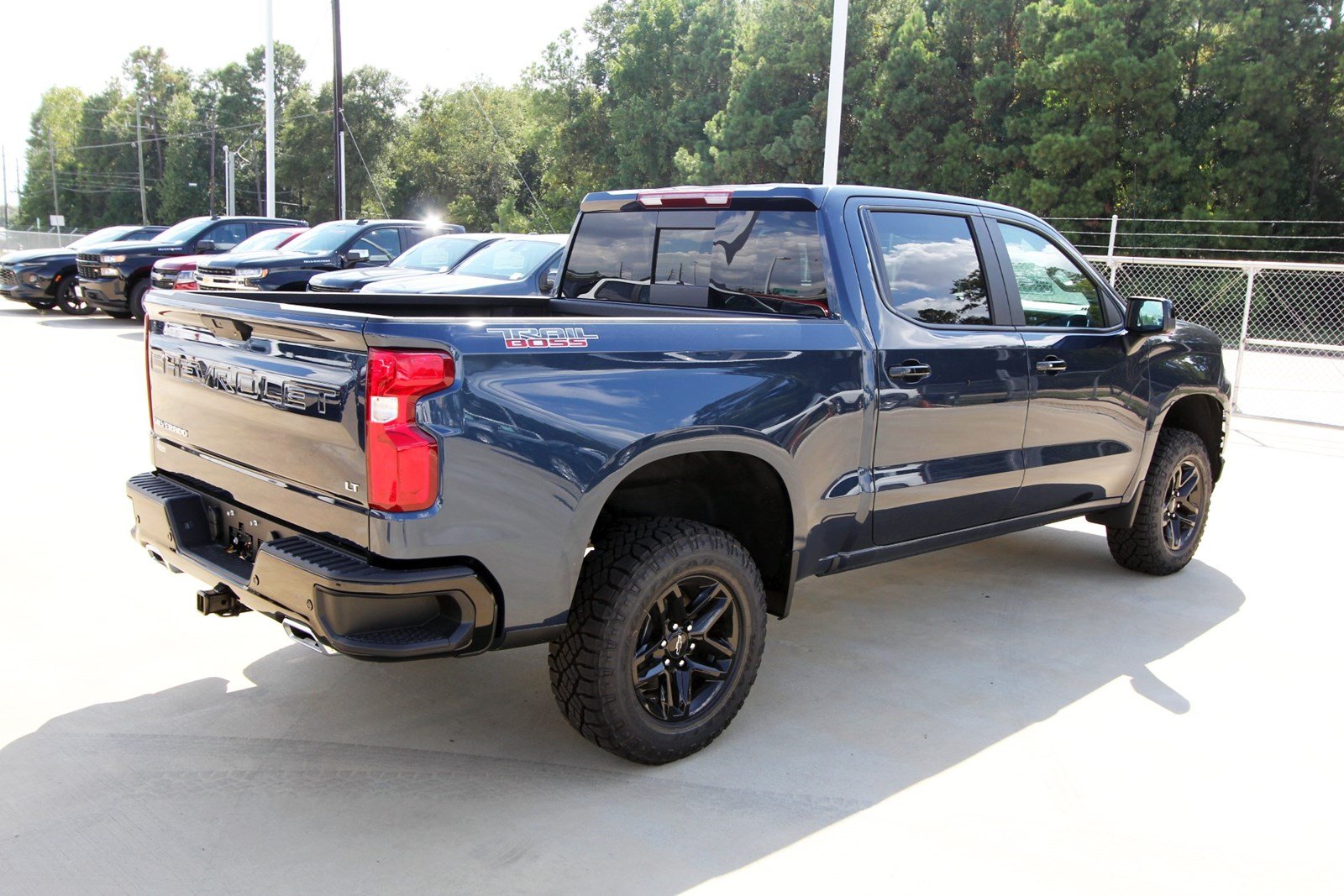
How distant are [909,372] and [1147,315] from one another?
172 cm

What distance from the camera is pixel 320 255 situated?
14.8 metres

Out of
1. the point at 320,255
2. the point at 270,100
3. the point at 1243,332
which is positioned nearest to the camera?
the point at 1243,332

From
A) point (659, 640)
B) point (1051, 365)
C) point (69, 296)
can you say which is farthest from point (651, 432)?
point (69, 296)

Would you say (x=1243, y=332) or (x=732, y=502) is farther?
(x=1243, y=332)

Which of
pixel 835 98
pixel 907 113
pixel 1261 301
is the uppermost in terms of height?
pixel 907 113

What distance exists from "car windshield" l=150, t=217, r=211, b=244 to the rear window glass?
Result: 15227 mm

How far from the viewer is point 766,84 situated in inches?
1609

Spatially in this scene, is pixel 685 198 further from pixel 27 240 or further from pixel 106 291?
pixel 27 240

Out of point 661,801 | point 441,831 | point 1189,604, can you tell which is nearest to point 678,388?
point 661,801

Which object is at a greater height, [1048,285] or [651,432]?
[1048,285]

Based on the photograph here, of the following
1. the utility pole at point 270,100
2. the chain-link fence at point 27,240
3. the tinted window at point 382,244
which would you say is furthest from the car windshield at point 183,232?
the chain-link fence at point 27,240

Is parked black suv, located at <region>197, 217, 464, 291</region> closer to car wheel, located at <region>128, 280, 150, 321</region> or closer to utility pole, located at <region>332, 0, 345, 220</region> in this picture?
car wheel, located at <region>128, 280, 150, 321</region>

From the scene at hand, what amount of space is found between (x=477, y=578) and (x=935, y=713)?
6.52 feet

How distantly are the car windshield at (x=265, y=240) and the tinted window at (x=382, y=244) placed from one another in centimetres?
287
